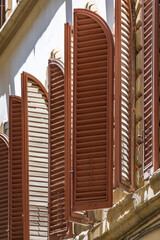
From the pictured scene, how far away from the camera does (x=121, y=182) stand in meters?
13.2

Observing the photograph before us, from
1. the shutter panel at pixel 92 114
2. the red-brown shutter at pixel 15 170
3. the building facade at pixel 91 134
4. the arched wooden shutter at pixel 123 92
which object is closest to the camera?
the building facade at pixel 91 134

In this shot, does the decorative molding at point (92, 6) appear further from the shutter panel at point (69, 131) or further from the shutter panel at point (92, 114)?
the shutter panel at point (92, 114)

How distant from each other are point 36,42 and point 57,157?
13.6 ft

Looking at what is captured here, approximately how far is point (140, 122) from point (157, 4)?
1535 mm

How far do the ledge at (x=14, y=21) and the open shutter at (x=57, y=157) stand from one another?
4049 millimetres

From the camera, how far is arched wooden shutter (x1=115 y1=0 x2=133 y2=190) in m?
13.3

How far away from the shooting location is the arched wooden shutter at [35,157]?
1684cm

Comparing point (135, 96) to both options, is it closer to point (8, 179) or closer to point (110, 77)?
point (110, 77)

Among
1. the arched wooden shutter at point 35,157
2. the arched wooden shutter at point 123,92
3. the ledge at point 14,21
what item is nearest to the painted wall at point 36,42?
the ledge at point 14,21

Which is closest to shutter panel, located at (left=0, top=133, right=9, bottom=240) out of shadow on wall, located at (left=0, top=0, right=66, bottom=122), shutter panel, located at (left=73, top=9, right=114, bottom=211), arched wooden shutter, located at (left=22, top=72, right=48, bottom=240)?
arched wooden shutter, located at (left=22, top=72, right=48, bottom=240)

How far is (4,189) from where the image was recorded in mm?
18562

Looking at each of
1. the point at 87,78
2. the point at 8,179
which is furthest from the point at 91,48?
the point at 8,179

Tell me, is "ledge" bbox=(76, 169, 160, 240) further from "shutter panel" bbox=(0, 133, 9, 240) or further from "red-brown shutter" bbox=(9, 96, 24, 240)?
"shutter panel" bbox=(0, 133, 9, 240)

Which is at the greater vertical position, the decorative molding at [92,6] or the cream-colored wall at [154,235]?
the decorative molding at [92,6]
